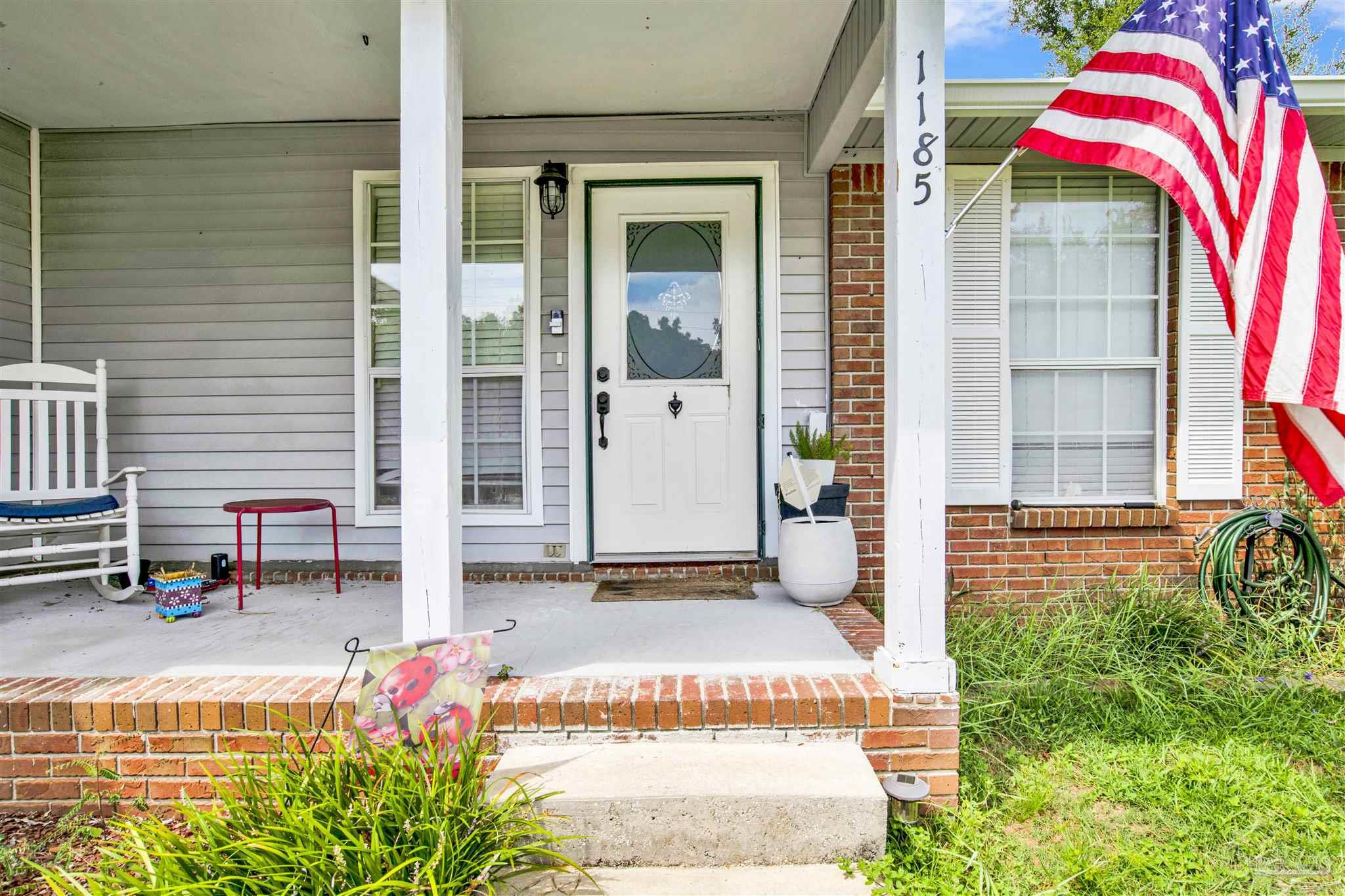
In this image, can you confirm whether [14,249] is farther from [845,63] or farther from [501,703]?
[845,63]

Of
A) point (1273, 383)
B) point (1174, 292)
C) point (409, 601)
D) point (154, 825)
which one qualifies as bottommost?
point (154, 825)

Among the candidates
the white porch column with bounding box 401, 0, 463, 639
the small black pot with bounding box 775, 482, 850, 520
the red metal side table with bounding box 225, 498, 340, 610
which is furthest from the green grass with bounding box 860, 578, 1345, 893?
the red metal side table with bounding box 225, 498, 340, 610

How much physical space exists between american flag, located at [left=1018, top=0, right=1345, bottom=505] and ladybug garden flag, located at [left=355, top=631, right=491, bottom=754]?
7.95 feet

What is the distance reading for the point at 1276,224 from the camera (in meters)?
2.24

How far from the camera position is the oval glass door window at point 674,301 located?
3674mm

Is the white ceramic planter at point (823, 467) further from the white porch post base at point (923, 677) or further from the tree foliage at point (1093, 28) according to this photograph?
the tree foliage at point (1093, 28)

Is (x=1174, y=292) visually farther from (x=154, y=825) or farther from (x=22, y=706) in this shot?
(x=22, y=706)

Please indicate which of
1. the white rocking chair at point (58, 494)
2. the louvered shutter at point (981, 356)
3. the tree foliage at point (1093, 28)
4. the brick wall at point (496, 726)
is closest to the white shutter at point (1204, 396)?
the louvered shutter at point (981, 356)

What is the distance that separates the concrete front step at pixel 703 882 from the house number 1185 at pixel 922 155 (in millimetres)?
1813

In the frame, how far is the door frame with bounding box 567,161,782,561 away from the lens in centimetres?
363

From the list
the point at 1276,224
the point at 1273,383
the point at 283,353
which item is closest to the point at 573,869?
the point at 1273,383

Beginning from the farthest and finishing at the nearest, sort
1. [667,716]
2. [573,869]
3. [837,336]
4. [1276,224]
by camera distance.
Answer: [837,336] → [1276,224] → [667,716] → [573,869]

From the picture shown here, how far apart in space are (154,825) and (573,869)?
94 cm

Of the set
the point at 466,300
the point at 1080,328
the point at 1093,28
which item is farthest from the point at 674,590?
the point at 1093,28
